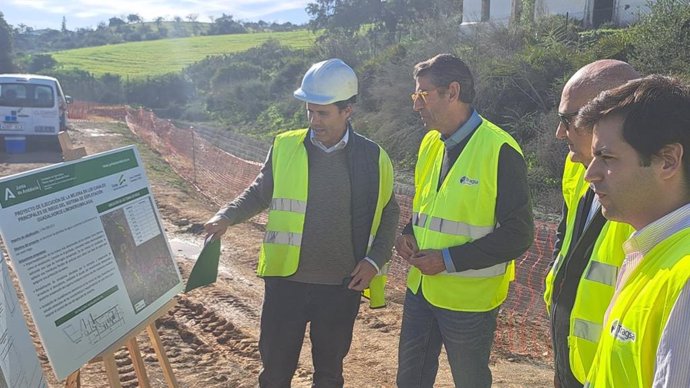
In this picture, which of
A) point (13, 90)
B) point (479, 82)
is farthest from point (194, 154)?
point (479, 82)

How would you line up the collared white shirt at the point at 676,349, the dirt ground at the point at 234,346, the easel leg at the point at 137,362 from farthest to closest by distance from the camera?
the dirt ground at the point at 234,346 → the easel leg at the point at 137,362 → the collared white shirt at the point at 676,349

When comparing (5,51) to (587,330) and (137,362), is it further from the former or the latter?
(587,330)

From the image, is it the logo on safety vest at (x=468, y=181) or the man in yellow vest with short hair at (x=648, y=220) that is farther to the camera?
the logo on safety vest at (x=468, y=181)

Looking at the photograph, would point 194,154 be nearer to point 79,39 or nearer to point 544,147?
point 544,147

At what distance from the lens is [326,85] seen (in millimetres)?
3475

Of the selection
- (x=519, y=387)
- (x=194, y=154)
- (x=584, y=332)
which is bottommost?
(x=194, y=154)

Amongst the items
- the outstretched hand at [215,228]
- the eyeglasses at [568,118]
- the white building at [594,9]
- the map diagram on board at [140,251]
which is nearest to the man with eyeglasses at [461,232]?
the eyeglasses at [568,118]

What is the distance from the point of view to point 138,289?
3.42 meters

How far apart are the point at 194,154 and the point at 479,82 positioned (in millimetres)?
7565

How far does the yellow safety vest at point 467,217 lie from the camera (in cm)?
312

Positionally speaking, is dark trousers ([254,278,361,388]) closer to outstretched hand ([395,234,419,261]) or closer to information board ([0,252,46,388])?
outstretched hand ([395,234,419,261])

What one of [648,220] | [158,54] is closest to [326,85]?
[648,220]

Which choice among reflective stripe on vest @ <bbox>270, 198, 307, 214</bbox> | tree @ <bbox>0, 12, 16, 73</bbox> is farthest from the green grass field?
reflective stripe on vest @ <bbox>270, 198, 307, 214</bbox>

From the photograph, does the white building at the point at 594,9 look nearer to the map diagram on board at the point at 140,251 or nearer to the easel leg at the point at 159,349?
the map diagram on board at the point at 140,251
